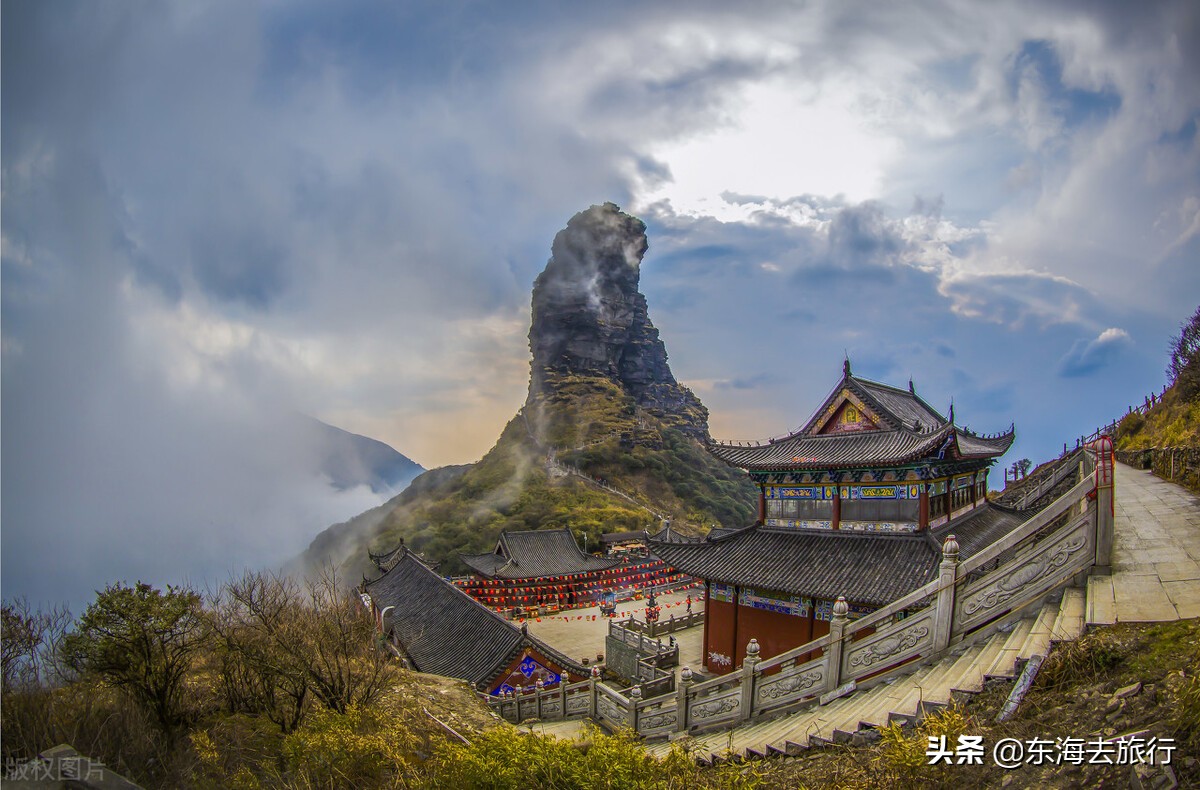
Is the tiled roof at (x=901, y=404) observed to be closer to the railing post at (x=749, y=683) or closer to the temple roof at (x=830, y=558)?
the temple roof at (x=830, y=558)

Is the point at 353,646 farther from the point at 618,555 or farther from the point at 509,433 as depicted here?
the point at 509,433

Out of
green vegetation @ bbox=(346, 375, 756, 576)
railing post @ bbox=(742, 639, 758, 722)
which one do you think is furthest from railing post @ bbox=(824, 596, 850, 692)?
green vegetation @ bbox=(346, 375, 756, 576)

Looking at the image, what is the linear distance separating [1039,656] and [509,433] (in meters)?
105

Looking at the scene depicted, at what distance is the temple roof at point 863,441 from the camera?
1581cm

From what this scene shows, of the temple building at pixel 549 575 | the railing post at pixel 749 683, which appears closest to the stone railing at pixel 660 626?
the temple building at pixel 549 575

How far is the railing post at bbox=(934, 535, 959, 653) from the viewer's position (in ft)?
23.4

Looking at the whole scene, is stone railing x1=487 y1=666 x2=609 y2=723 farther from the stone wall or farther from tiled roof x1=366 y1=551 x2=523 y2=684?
the stone wall

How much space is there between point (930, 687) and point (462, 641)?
17.2 metres

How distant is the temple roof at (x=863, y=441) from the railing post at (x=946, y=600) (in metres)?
8.49

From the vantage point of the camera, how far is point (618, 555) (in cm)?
5050

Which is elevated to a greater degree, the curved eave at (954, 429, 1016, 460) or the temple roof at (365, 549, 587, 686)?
the curved eave at (954, 429, 1016, 460)

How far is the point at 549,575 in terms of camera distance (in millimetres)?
38531

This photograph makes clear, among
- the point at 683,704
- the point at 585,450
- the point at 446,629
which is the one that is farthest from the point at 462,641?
the point at 585,450

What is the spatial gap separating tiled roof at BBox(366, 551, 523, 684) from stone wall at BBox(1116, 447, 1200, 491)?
20.4m
